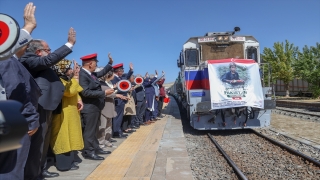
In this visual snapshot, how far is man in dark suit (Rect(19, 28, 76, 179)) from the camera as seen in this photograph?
337 cm

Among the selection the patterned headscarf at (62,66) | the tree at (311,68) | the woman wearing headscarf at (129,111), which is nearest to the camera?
the patterned headscarf at (62,66)

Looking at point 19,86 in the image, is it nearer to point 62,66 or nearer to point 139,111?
point 62,66

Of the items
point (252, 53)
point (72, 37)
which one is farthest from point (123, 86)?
point (252, 53)

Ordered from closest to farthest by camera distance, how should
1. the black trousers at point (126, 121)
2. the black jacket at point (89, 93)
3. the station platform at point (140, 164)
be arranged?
the station platform at point (140, 164) < the black jacket at point (89, 93) < the black trousers at point (126, 121)

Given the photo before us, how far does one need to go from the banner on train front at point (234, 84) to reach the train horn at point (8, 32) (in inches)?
276

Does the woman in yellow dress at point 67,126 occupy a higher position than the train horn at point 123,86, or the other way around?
the train horn at point 123,86

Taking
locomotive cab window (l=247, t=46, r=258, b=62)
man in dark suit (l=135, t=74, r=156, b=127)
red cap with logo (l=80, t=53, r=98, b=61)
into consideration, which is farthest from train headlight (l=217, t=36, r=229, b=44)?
red cap with logo (l=80, t=53, r=98, b=61)

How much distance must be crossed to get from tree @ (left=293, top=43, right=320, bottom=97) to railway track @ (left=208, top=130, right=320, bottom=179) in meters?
23.5

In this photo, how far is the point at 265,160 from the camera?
584 centimetres

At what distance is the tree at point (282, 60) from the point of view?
36.6 m

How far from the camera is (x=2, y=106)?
47.5 inches

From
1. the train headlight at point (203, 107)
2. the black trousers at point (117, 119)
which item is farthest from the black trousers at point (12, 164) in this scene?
the train headlight at point (203, 107)

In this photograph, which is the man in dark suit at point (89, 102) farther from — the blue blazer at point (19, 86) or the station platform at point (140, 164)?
the blue blazer at point (19, 86)

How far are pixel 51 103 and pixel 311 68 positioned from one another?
102 ft
